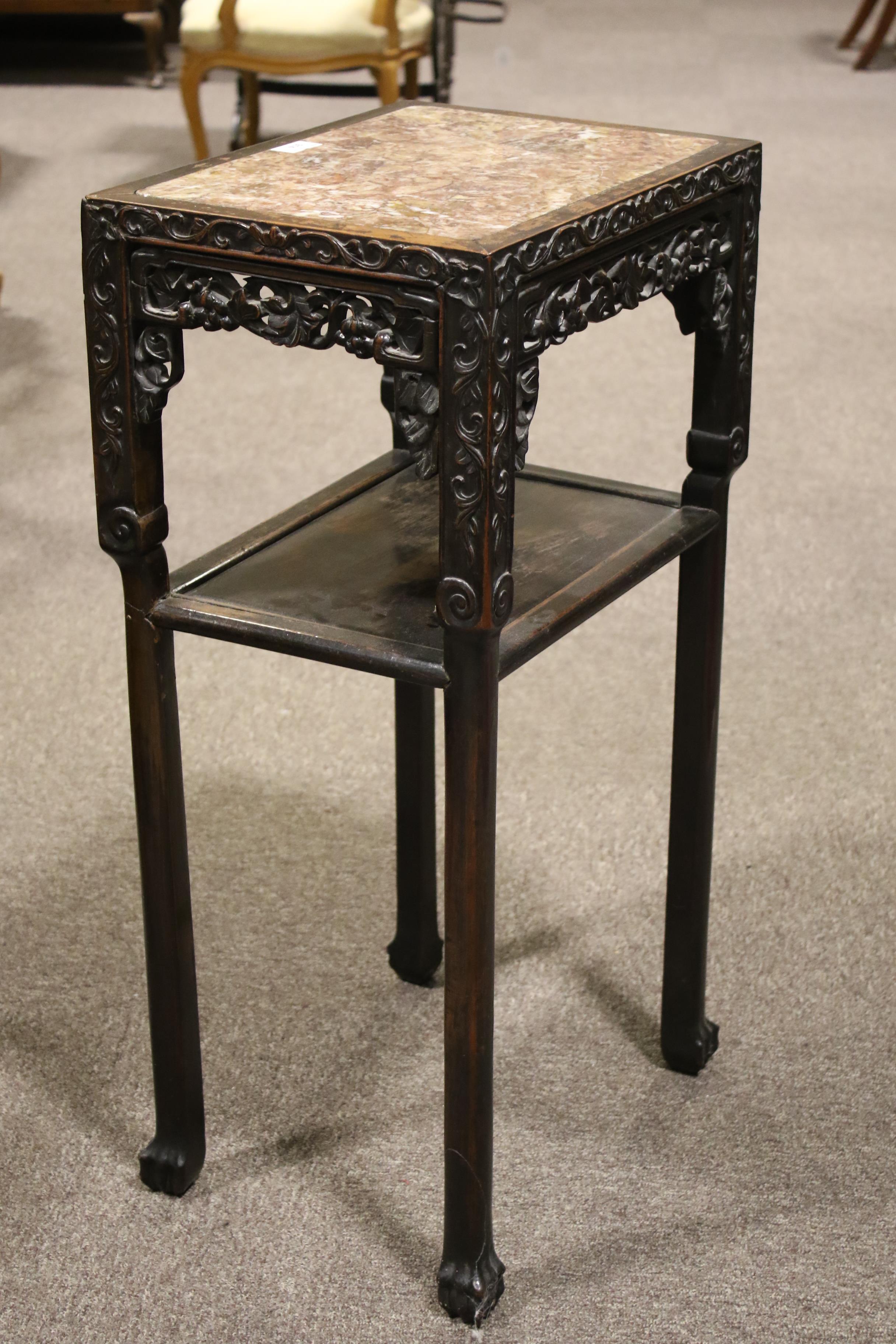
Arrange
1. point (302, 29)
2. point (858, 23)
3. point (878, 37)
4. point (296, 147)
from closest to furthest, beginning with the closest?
point (296, 147) < point (302, 29) < point (878, 37) < point (858, 23)

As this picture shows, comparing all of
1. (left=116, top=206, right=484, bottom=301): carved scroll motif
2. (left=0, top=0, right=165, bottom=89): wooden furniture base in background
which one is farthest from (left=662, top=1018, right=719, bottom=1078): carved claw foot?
(left=0, top=0, right=165, bottom=89): wooden furniture base in background

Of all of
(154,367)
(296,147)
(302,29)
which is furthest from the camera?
(302,29)

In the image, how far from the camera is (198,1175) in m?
1.49

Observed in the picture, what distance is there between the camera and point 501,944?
5.95 ft

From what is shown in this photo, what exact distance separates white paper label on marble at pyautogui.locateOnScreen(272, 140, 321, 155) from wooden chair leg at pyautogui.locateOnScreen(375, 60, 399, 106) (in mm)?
3256

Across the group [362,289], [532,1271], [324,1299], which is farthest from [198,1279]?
[362,289]

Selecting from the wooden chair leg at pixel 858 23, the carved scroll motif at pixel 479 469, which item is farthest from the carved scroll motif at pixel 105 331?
the wooden chair leg at pixel 858 23

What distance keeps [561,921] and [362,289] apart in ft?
3.05

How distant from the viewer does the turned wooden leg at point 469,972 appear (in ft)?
3.85

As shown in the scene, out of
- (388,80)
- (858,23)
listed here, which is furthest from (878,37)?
(388,80)

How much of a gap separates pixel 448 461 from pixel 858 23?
614 centimetres

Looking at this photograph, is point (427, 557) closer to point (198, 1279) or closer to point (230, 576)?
point (230, 576)

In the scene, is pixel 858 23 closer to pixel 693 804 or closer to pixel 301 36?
pixel 301 36

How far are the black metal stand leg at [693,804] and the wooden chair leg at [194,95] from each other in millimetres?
3612
